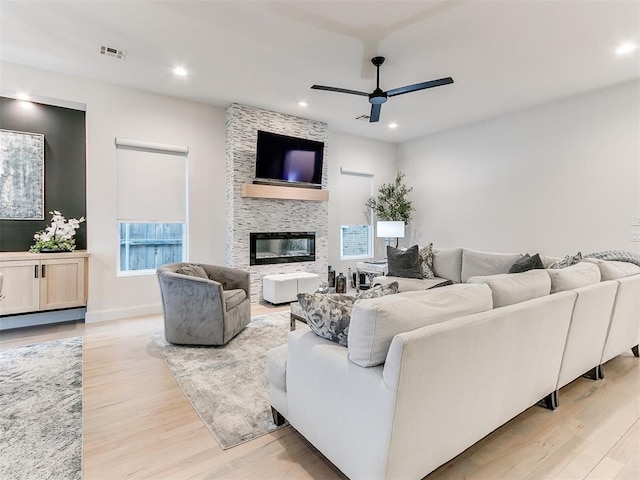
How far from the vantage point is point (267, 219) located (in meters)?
5.53

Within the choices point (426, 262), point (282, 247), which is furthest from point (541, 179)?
point (282, 247)

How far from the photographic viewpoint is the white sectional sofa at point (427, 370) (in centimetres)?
138

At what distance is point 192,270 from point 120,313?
1.54 metres

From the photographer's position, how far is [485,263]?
444 centimetres

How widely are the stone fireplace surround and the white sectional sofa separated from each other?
331 centimetres

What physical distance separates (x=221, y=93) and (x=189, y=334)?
326 cm

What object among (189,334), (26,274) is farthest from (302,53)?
(26,274)

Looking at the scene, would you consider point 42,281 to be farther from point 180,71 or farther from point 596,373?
point 596,373

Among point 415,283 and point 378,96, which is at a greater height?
point 378,96

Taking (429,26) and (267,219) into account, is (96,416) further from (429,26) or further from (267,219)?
(429,26)

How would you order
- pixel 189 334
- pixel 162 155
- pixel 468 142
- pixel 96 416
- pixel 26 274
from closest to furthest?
pixel 96 416, pixel 189 334, pixel 26 274, pixel 162 155, pixel 468 142

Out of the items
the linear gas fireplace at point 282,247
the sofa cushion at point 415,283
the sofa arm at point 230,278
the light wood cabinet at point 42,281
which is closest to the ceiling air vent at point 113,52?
the light wood cabinet at point 42,281

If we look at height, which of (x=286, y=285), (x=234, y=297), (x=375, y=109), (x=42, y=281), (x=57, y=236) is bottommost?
(x=286, y=285)

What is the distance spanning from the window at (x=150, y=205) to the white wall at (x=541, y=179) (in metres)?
4.66
